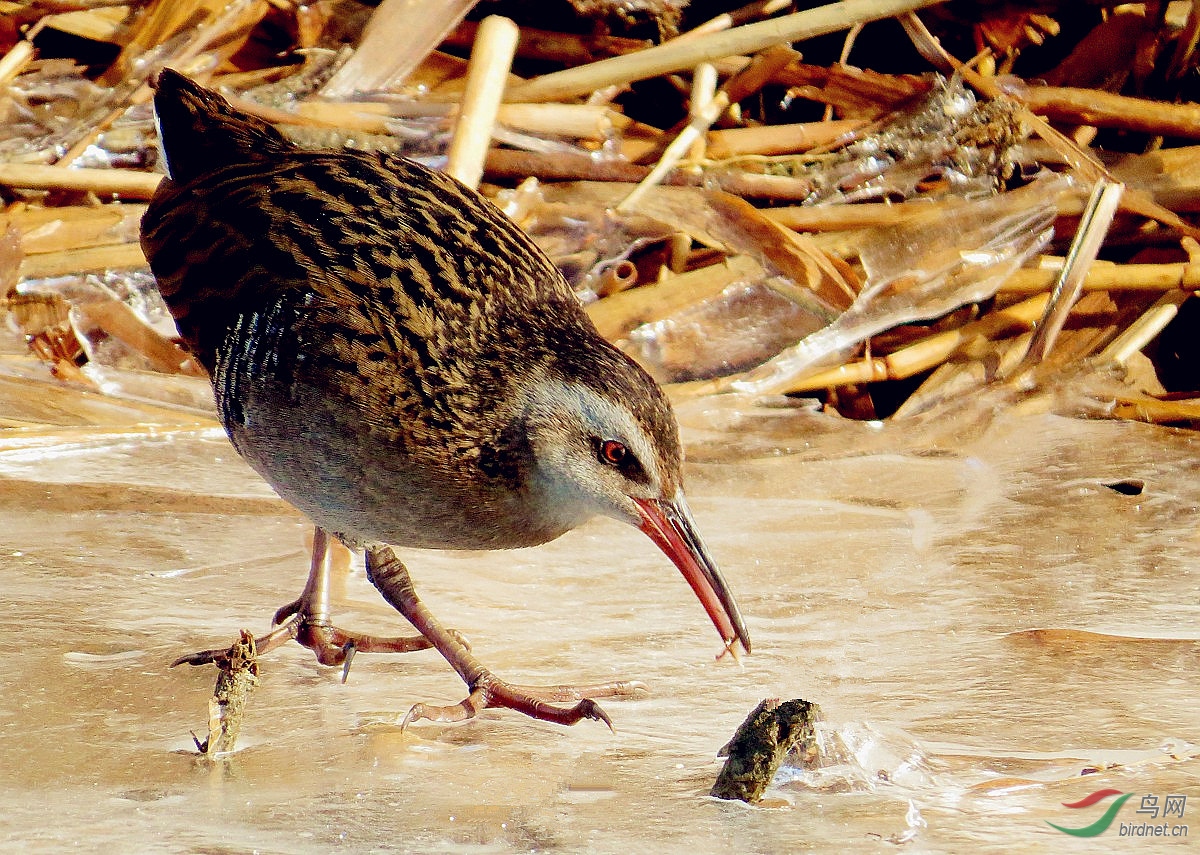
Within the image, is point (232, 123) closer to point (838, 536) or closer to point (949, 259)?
point (838, 536)

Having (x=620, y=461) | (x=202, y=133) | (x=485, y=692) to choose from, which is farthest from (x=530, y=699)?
(x=202, y=133)

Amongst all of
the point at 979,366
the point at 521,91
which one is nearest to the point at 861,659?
the point at 979,366

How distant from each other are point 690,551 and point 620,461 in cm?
22

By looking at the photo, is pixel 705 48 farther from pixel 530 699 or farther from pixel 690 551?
pixel 530 699

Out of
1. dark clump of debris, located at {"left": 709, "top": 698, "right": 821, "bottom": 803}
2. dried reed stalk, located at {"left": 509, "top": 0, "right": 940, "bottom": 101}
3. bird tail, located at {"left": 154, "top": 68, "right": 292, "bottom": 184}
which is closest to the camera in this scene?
dark clump of debris, located at {"left": 709, "top": 698, "right": 821, "bottom": 803}

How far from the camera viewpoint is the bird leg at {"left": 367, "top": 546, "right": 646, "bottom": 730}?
8.77 feet

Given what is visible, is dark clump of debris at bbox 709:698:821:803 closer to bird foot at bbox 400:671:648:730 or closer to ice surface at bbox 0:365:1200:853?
ice surface at bbox 0:365:1200:853

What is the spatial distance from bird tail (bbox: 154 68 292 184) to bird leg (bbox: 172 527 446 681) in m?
0.93

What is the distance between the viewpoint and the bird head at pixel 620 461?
8.56ft

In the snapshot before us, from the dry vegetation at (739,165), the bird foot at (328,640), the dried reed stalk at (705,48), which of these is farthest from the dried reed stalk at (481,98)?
the bird foot at (328,640)

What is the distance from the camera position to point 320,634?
3.12m

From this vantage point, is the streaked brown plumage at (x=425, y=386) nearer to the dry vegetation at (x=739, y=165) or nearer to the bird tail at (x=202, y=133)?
the bird tail at (x=202, y=133)

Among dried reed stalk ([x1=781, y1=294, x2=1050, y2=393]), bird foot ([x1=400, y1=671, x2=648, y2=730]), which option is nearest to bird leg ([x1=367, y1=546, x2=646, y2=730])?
bird foot ([x1=400, y1=671, x2=648, y2=730])

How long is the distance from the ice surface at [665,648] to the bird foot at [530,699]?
32mm
